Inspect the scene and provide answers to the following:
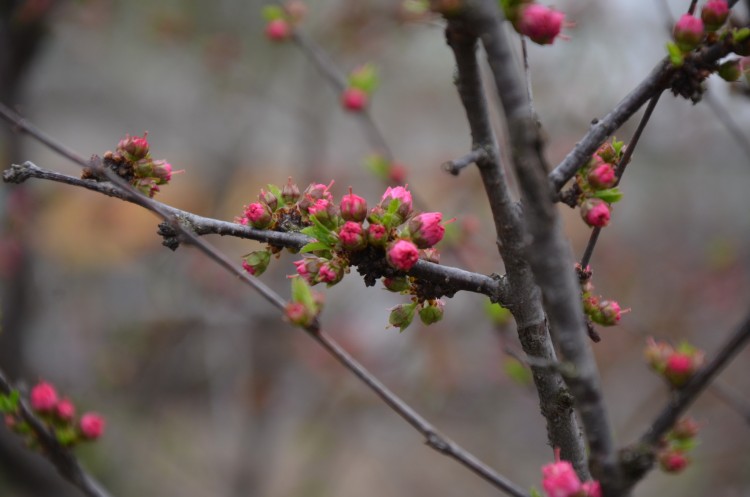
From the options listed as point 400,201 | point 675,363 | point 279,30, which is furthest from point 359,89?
point 675,363

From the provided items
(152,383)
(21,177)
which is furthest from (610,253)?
(21,177)

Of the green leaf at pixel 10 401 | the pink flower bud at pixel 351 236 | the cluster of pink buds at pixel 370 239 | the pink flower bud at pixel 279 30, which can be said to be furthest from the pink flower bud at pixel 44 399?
the pink flower bud at pixel 279 30

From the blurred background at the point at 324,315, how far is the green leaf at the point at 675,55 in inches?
65.8

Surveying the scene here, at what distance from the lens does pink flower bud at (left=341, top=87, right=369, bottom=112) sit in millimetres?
2316

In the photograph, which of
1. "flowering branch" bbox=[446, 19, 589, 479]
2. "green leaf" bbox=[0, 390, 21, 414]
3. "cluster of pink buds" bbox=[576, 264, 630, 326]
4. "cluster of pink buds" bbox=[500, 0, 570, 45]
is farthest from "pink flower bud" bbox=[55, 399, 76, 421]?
"cluster of pink buds" bbox=[500, 0, 570, 45]

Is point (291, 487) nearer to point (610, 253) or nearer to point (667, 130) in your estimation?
point (610, 253)

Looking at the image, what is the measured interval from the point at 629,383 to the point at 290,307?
552 cm

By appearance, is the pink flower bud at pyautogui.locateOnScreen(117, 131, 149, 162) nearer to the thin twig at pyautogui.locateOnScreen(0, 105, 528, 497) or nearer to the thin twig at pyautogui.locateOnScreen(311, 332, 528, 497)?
the thin twig at pyautogui.locateOnScreen(0, 105, 528, 497)

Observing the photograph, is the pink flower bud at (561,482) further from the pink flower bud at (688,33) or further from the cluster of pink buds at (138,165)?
the cluster of pink buds at (138,165)

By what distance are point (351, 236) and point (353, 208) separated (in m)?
0.06

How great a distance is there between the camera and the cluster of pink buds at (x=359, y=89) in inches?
87.8

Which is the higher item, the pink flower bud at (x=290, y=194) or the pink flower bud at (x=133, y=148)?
the pink flower bud at (x=290, y=194)

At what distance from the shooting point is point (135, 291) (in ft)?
24.1

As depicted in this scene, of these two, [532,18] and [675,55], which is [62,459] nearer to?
[532,18]
